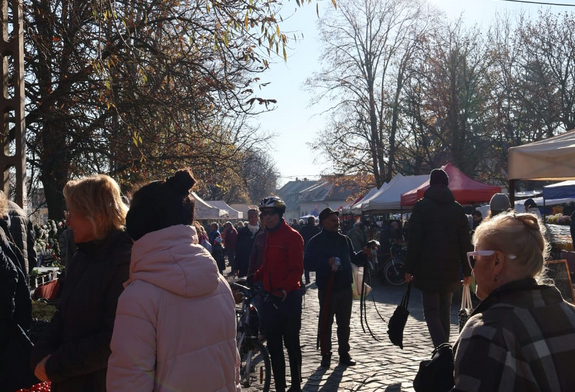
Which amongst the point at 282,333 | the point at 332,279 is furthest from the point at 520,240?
the point at 332,279

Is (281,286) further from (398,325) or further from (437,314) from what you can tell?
(437,314)

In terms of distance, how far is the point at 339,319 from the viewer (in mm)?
8109

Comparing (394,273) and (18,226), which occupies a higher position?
(18,226)

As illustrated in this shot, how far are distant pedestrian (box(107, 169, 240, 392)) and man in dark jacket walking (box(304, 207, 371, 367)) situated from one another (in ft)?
17.3

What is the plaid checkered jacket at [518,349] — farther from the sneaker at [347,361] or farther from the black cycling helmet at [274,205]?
the sneaker at [347,361]

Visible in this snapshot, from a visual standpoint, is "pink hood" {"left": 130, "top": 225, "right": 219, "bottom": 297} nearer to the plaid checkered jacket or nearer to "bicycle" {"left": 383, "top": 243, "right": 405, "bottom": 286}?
the plaid checkered jacket

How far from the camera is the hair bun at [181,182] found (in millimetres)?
2709

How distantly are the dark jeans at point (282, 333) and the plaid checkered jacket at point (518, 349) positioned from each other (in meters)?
4.21

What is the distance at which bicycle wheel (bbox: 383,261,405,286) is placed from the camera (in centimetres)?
1812

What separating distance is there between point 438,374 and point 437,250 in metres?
4.50

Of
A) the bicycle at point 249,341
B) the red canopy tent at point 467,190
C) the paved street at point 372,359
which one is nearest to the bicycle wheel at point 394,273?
the red canopy tent at point 467,190

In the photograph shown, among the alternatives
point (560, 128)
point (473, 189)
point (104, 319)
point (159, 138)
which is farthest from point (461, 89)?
point (104, 319)

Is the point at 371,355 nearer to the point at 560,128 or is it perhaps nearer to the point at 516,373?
the point at 516,373

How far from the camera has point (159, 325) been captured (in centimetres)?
246
